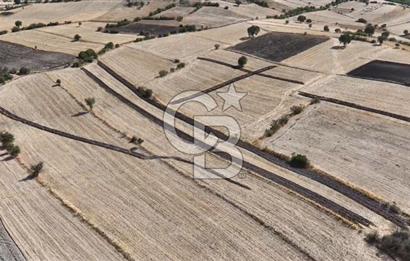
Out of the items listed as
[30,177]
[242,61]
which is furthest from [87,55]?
[30,177]

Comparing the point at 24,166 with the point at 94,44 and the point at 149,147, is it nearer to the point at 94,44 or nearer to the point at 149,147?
the point at 149,147

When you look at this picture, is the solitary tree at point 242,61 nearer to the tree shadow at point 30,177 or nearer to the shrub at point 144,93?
the shrub at point 144,93

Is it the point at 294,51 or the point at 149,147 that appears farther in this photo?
the point at 294,51

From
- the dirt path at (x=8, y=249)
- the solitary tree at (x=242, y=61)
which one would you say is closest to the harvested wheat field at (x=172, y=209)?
the dirt path at (x=8, y=249)

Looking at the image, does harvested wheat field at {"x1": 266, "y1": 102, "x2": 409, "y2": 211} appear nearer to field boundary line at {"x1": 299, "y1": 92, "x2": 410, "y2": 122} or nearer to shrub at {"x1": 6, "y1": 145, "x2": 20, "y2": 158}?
field boundary line at {"x1": 299, "y1": 92, "x2": 410, "y2": 122}

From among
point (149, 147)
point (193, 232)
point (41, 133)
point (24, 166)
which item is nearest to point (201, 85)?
point (149, 147)

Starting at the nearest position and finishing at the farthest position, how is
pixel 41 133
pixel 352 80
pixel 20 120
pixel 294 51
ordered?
pixel 41 133 → pixel 20 120 → pixel 352 80 → pixel 294 51
